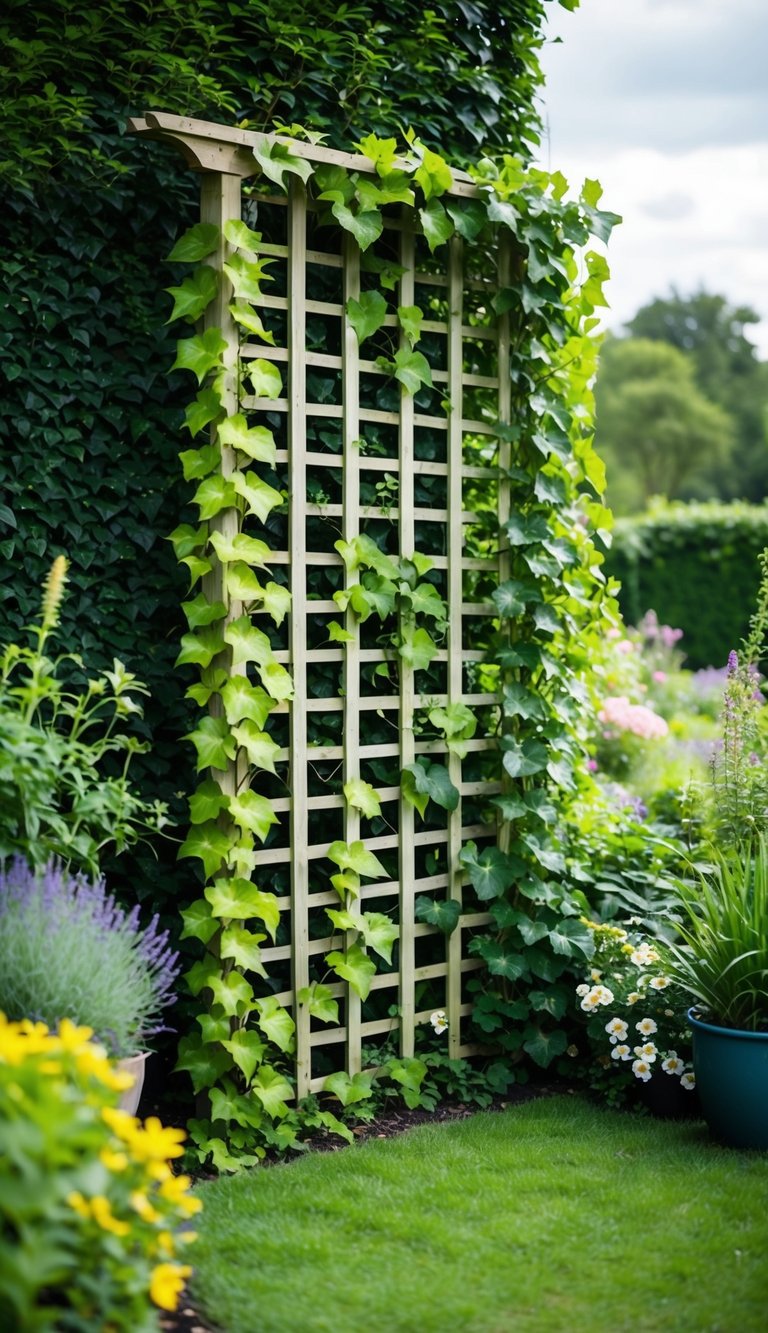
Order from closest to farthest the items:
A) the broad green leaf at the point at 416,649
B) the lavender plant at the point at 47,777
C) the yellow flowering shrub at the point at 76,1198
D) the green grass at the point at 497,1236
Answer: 1. the yellow flowering shrub at the point at 76,1198
2. the green grass at the point at 497,1236
3. the lavender plant at the point at 47,777
4. the broad green leaf at the point at 416,649

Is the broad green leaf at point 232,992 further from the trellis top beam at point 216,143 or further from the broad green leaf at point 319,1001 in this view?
the trellis top beam at point 216,143

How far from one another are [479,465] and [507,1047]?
5.62ft

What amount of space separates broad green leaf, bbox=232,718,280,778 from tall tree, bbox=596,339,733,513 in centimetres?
3180

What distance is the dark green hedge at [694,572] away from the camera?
1021 centimetres

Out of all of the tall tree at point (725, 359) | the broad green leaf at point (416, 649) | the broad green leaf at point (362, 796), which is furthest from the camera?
the tall tree at point (725, 359)

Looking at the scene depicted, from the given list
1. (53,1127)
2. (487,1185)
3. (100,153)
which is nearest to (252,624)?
(100,153)

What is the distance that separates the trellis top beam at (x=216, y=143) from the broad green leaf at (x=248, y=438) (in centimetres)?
59

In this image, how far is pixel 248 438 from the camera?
2.94 m

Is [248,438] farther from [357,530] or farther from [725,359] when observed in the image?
[725,359]

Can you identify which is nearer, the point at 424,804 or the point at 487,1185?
the point at 487,1185

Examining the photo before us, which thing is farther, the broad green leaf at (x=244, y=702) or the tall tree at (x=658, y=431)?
the tall tree at (x=658, y=431)

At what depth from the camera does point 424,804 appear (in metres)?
3.34

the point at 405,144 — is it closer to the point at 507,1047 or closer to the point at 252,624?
the point at 252,624

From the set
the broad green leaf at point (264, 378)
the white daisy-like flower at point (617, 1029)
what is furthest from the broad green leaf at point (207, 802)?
the white daisy-like flower at point (617, 1029)
